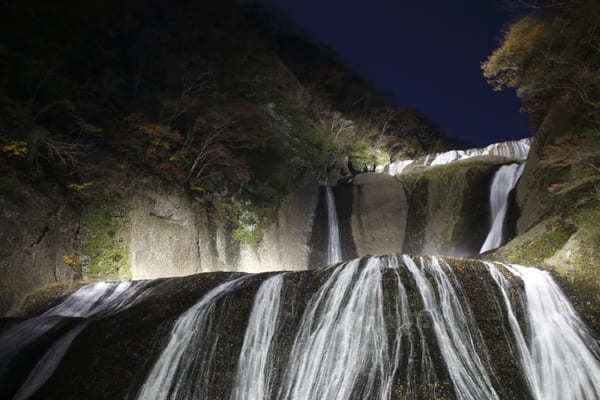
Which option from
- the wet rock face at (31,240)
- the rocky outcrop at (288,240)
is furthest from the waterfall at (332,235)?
the wet rock face at (31,240)

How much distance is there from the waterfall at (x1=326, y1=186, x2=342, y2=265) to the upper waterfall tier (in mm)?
4641

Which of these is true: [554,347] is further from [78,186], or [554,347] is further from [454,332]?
[78,186]

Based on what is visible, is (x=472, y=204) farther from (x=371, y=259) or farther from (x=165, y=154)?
(x=165, y=154)

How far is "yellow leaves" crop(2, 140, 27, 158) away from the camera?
8.07 metres

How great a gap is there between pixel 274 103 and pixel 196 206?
35.3 ft

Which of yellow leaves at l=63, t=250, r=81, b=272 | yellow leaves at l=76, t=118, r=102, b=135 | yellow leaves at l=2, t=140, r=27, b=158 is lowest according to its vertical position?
yellow leaves at l=63, t=250, r=81, b=272

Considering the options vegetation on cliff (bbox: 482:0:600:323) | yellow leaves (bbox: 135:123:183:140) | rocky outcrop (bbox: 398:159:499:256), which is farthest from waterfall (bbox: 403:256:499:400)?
yellow leaves (bbox: 135:123:183:140)

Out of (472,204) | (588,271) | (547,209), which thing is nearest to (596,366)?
(588,271)

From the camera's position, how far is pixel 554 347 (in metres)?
4.62

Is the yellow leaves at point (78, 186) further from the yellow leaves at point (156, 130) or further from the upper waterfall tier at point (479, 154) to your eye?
the upper waterfall tier at point (479, 154)

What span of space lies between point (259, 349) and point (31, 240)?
634 cm

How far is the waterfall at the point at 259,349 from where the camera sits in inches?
191

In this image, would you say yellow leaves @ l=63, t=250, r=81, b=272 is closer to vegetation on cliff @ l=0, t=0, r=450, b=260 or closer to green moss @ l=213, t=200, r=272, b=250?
vegetation on cliff @ l=0, t=0, r=450, b=260

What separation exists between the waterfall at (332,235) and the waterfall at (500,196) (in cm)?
573
